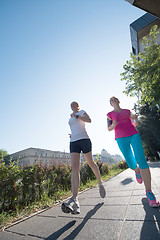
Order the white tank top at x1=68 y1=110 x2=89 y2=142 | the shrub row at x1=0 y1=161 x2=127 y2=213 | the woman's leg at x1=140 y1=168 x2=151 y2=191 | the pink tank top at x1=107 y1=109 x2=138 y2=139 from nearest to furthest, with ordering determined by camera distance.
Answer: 1. the woman's leg at x1=140 y1=168 x2=151 y2=191
2. the pink tank top at x1=107 y1=109 x2=138 y2=139
3. the white tank top at x1=68 y1=110 x2=89 y2=142
4. the shrub row at x1=0 y1=161 x2=127 y2=213

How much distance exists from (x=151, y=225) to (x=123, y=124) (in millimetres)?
1590

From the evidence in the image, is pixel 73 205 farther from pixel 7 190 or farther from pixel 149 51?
pixel 149 51

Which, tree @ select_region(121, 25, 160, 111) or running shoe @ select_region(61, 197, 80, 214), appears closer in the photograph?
running shoe @ select_region(61, 197, 80, 214)

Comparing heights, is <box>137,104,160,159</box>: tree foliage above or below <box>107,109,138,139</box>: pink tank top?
above

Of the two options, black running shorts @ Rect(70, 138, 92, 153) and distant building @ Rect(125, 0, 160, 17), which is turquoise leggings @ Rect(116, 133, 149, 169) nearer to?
black running shorts @ Rect(70, 138, 92, 153)

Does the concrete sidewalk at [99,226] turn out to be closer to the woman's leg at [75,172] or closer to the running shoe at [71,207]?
the running shoe at [71,207]

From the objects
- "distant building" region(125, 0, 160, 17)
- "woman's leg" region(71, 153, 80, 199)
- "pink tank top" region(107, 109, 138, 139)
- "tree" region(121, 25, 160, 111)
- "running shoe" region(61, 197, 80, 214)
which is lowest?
"running shoe" region(61, 197, 80, 214)

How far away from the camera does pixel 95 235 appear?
1.43 metres

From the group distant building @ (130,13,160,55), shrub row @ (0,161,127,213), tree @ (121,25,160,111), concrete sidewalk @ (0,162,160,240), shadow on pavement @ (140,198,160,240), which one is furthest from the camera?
distant building @ (130,13,160,55)

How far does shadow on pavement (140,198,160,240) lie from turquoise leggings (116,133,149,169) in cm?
63

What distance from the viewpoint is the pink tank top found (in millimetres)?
2557

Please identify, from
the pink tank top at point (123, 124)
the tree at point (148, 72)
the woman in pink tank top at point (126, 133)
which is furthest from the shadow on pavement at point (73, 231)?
the tree at point (148, 72)

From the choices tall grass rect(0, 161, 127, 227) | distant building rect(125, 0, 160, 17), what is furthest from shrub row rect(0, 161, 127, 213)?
distant building rect(125, 0, 160, 17)

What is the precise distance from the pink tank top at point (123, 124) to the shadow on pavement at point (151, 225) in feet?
3.86
